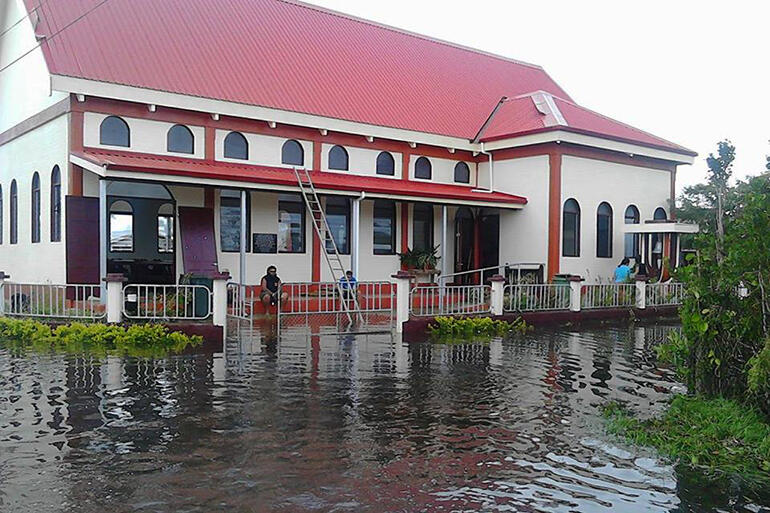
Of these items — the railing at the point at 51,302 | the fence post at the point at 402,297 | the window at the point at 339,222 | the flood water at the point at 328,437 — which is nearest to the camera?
the flood water at the point at 328,437

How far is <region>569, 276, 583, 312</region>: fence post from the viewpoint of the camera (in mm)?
19156

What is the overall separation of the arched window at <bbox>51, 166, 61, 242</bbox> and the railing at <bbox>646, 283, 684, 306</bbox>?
1615 cm

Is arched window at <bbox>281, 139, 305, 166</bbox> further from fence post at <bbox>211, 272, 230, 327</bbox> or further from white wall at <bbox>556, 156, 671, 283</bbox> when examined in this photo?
white wall at <bbox>556, 156, 671, 283</bbox>

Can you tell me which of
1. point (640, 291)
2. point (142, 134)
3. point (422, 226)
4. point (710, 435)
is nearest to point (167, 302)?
point (142, 134)

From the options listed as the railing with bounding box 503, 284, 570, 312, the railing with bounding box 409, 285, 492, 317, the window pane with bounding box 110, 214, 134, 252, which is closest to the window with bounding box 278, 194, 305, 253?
the window pane with bounding box 110, 214, 134, 252

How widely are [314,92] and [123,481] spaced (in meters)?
18.0

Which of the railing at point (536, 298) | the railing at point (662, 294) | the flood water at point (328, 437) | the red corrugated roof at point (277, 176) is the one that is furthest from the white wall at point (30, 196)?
the railing at point (662, 294)

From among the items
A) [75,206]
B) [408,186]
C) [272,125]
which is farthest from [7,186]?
[408,186]

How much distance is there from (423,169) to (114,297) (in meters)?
13.0

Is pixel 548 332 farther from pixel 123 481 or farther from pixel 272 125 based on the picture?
pixel 123 481

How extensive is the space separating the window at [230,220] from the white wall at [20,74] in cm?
477

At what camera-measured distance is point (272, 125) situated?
20.8 metres

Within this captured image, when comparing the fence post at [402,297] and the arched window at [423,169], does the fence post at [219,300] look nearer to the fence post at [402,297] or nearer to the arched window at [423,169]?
the fence post at [402,297]

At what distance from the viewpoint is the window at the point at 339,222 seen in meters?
22.0
